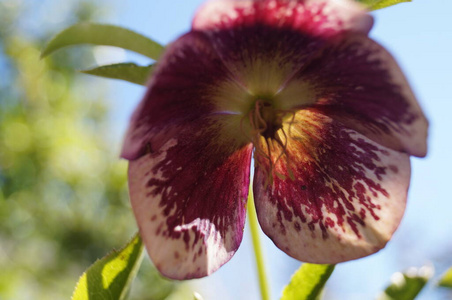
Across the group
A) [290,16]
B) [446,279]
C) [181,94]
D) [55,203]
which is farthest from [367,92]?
[55,203]

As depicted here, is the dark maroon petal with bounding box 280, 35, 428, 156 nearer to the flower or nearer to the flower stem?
the flower

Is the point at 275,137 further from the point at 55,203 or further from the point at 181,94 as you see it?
the point at 55,203

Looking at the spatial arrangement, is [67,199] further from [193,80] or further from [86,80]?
[193,80]

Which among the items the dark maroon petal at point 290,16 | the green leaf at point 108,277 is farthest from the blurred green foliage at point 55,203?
the dark maroon petal at point 290,16

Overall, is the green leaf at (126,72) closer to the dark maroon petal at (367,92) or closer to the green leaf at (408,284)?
the dark maroon petal at (367,92)

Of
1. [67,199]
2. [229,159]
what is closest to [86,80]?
[67,199]

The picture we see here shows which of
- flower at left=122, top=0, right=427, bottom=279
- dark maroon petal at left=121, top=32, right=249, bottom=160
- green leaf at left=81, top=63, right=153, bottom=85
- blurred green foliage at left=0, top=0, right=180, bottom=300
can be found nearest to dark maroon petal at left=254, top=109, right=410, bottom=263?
flower at left=122, top=0, right=427, bottom=279

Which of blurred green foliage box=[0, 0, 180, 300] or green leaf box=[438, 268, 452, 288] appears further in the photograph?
blurred green foliage box=[0, 0, 180, 300]
